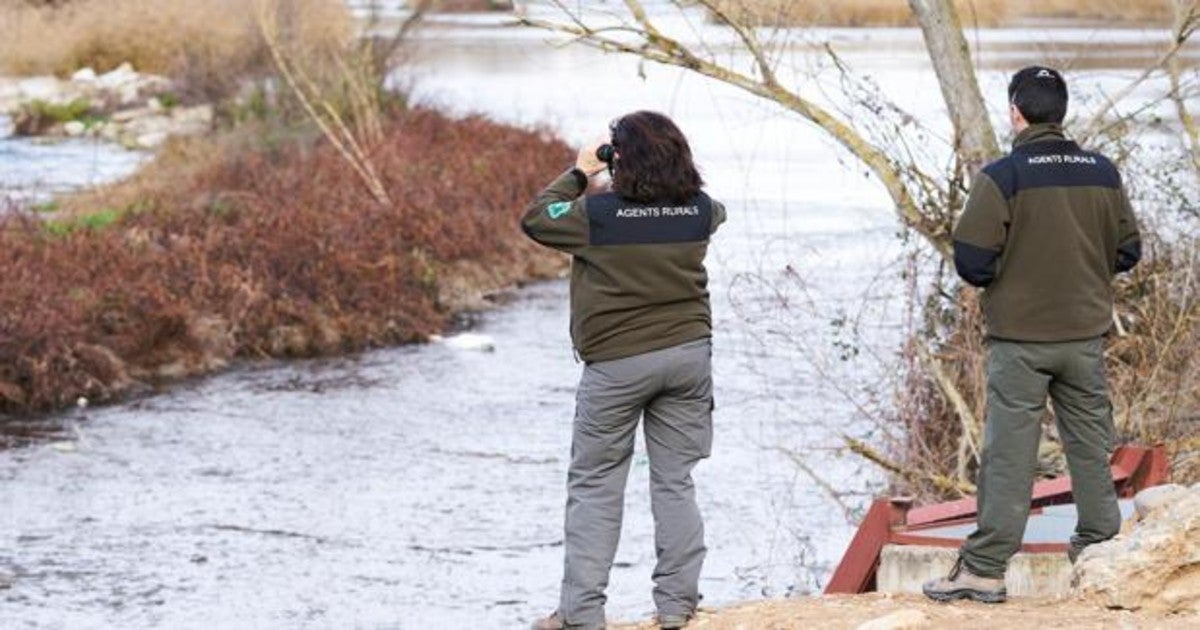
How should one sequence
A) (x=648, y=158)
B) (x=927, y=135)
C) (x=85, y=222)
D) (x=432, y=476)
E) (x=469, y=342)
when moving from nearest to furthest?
(x=648, y=158), (x=927, y=135), (x=432, y=476), (x=469, y=342), (x=85, y=222)

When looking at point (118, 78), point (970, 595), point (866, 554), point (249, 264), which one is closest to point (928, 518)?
point (866, 554)

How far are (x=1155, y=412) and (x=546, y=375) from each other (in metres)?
8.63

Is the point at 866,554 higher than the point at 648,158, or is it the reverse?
the point at 648,158

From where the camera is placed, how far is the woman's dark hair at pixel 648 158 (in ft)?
22.0

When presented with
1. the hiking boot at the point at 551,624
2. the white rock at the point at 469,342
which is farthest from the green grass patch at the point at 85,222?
the hiking boot at the point at 551,624

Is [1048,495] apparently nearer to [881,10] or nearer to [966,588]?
[966,588]

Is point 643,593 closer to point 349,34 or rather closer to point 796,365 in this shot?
point 796,365

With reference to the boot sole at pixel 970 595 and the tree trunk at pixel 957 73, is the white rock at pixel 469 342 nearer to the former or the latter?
the tree trunk at pixel 957 73

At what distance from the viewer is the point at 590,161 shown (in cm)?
693

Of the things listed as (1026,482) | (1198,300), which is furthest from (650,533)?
(1026,482)

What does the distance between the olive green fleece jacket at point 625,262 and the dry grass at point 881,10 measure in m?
3.28

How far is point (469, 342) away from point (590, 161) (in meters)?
12.8

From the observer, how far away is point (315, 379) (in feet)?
59.7

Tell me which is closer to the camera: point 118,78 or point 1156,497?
point 1156,497
